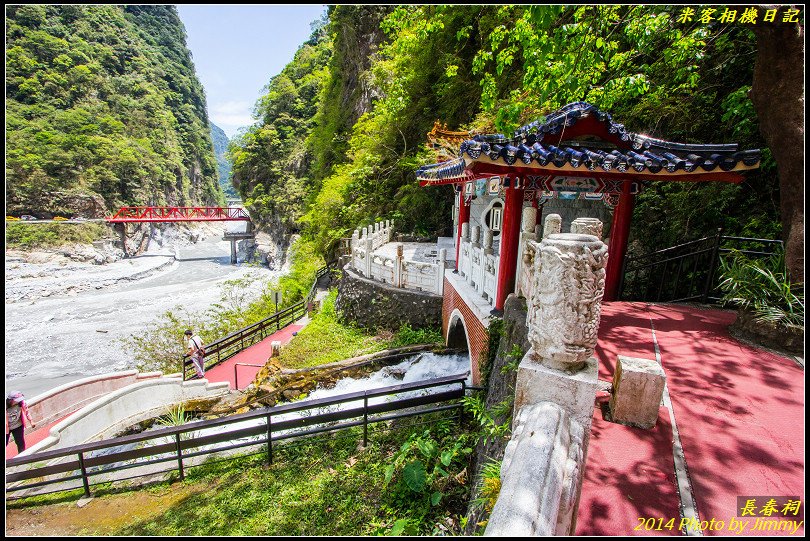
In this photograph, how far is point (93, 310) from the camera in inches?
1128

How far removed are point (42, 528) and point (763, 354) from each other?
10.7m

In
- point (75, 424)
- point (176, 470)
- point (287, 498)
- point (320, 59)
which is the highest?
point (320, 59)

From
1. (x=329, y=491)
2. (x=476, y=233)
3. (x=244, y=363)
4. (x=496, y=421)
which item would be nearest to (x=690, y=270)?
(x=476, y=233)

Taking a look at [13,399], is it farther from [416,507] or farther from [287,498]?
[416,507]

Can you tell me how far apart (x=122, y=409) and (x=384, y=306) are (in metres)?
7.78

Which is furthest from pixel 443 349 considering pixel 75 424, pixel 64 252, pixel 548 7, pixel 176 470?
pixel 64 252

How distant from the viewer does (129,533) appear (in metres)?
5.27

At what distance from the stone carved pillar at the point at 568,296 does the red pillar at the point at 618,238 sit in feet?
16.4

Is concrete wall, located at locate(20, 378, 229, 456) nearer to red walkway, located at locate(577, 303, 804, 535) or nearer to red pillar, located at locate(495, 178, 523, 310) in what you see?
red pillar, located at locate(495, 178, 523, 310)

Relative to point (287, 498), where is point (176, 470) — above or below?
below

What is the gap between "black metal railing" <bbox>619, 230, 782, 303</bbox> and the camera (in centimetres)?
659

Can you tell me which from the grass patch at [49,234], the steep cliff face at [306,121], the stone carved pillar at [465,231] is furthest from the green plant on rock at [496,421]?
the grass patch at [49,234]

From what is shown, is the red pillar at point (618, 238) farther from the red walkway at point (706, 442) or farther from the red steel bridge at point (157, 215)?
the red steel bridge at point (157, 215)

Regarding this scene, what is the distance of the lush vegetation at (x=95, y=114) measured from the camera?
39.0 meters
